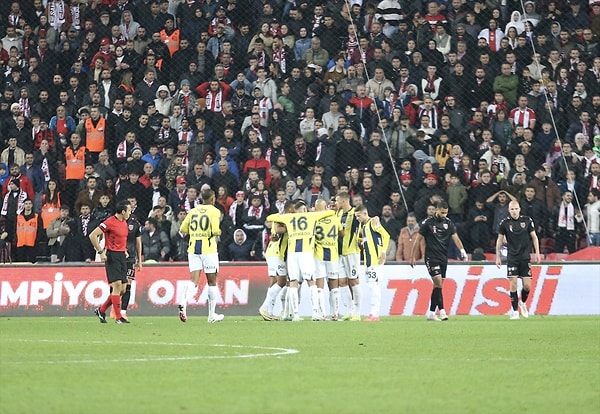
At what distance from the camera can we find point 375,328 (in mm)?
18594

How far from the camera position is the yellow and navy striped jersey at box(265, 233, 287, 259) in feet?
72.7

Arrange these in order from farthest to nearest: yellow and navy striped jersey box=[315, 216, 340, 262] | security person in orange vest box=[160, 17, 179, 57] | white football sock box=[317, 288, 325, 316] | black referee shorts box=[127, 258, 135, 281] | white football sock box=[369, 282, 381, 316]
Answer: security person in orange vest box=[160, 17, 179, 57], black referee shorts box=[127, 258, 135, 281], white football sock box=[369, 282, 381, 316], white football sock box=[317, 288, 325, 316], yellow and navy striped jersey box=[315, 216, 340, 262]

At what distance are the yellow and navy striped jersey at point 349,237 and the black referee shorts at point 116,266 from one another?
4.06 meters

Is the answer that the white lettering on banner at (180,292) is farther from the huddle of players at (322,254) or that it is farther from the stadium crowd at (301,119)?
the huddle of players at (322,254)

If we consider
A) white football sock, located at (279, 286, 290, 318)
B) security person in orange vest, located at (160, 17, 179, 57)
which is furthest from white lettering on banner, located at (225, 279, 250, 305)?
security person in orange vest, located at (160, 17, 179, 57)

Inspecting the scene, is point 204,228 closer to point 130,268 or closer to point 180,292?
point 130,268

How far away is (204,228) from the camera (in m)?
20.5

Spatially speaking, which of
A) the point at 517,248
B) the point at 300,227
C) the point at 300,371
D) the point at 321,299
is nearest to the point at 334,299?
the point at 321,299

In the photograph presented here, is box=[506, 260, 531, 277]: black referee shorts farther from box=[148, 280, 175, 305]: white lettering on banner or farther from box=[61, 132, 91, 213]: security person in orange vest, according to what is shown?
box=[61, 132, 91, 213]: security person in orange vest

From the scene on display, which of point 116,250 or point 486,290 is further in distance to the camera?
point 486,290

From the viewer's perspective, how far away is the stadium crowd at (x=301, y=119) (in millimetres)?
25109

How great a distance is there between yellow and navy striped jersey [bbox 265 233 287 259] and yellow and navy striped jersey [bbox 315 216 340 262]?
1.83ft

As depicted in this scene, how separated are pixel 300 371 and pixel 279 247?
36.8 feet

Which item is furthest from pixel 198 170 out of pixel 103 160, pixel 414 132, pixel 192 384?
pixel 192 384
